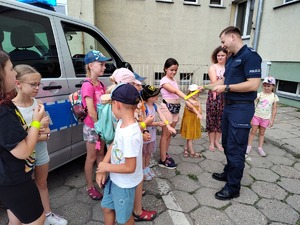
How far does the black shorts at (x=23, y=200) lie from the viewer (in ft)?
4.41

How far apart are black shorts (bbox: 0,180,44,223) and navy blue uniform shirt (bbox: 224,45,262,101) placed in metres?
2.09

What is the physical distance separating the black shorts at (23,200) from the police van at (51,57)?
90cm

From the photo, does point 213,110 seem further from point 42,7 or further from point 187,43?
point 187,43

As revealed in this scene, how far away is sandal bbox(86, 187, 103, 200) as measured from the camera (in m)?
2.47

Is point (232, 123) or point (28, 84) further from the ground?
point (28, 84)

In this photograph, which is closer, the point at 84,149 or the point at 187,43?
the point at 84,149

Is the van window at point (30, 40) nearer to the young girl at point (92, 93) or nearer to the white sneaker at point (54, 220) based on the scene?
the young girl at point (92, 93)

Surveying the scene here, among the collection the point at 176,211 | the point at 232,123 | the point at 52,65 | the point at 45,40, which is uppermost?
the point at 45,40

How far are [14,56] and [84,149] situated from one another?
135 cm

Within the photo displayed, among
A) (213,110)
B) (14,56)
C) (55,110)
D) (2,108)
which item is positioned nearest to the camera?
(2,108)

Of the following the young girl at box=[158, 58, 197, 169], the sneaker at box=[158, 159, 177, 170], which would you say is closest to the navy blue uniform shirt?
the young girl at box=[158, 58, 197, 169]

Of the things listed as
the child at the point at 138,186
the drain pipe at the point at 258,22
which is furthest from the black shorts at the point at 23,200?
the drain pipe at the point at 258,22

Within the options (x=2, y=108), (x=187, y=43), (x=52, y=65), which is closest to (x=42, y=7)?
(x=52, y=65)

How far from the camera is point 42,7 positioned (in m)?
2.33
